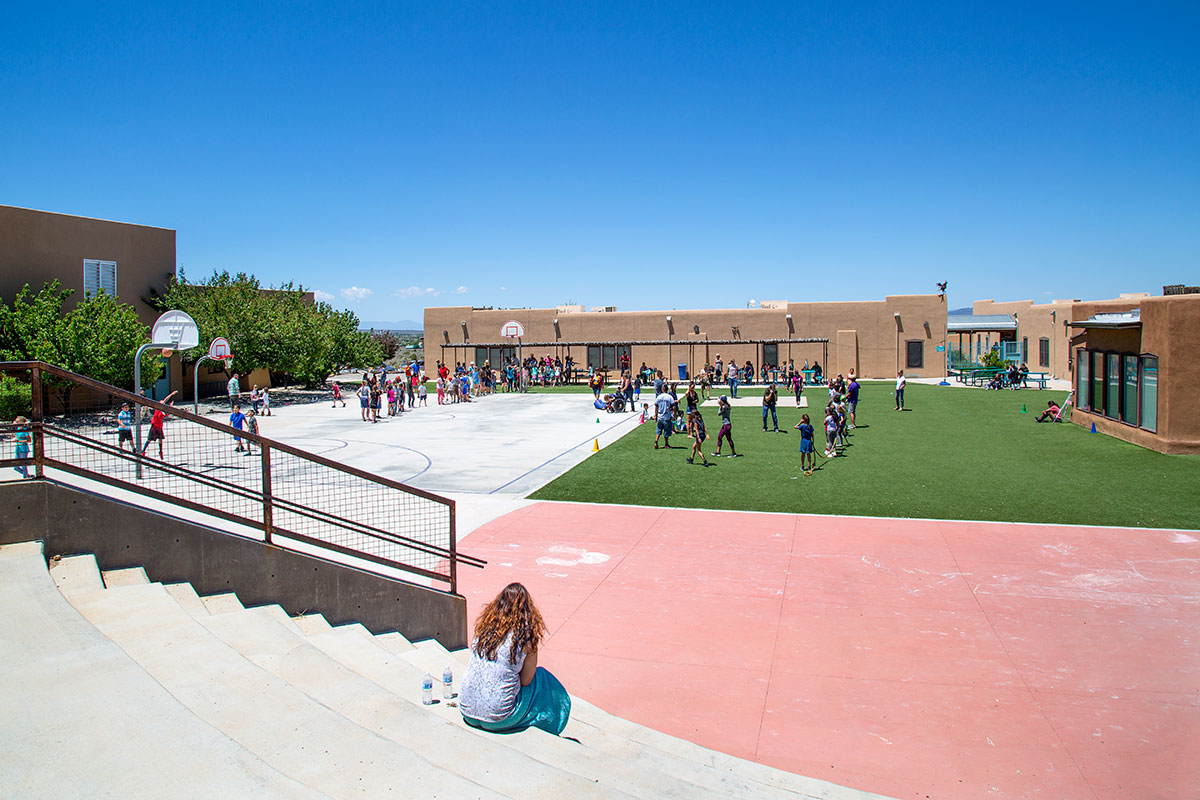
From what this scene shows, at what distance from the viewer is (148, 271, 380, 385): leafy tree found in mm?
33781

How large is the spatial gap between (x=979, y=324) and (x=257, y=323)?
4201cm

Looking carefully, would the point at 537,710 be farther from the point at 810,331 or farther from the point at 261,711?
the point at 810,331

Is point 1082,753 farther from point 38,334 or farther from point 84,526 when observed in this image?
point 38,334

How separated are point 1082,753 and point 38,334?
29083 millimetres

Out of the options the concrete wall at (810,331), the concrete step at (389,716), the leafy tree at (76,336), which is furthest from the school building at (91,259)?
the concrete step at (389,716)

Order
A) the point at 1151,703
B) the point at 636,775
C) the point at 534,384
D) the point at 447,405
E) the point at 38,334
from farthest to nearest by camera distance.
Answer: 1. the point at 534,384
2. the point at 447,405
3. the point at 38,334
4. the point at 1151,703
5. the point at 636,775

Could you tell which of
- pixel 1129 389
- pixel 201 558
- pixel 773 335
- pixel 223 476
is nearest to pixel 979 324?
pixel 773 335

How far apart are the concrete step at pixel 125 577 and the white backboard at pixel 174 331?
55.2 feet

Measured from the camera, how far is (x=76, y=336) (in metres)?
25.1

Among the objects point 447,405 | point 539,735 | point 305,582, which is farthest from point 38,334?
point 539,735

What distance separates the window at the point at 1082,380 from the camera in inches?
1030

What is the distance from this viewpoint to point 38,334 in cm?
2512

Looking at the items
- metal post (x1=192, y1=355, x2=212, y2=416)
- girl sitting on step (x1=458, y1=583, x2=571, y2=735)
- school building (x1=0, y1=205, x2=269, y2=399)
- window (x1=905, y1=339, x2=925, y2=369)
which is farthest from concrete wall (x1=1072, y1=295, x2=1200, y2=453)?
school building (x1=0, y1=205, x2=269, y2=399)

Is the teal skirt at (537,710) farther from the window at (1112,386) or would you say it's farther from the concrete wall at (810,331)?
the concrete wall at (810,331)
